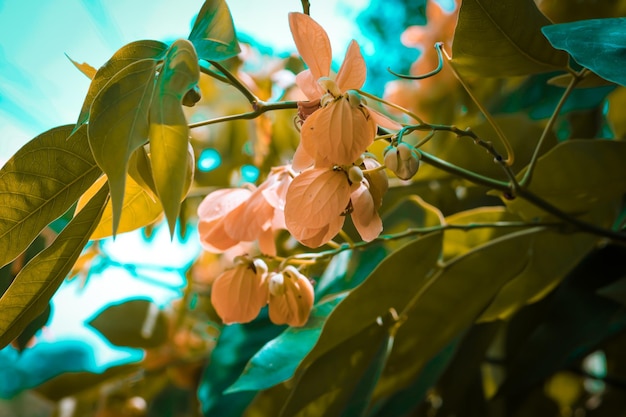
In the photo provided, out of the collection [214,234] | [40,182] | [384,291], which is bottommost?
[384,291]

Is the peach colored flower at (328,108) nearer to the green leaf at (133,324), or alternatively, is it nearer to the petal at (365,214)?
the petal at (365,214)

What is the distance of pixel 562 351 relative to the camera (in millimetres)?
654

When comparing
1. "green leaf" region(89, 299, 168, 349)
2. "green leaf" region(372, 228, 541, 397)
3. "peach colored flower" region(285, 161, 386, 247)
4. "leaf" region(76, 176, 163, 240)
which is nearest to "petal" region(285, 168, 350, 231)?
"peach colored flower" region(285, 161, 386, 247)

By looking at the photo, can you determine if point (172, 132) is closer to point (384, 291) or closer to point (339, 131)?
point (339, 131)

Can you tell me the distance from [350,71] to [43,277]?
8.2 inches

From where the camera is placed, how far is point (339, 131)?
0.34 metres

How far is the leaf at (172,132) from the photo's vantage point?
11.9 inches

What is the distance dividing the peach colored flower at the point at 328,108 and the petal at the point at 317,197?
0.04 ft

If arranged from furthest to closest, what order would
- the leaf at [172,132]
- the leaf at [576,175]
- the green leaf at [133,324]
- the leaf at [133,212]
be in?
the green leaf at [133,324], the leaf at [576,175], the leaf at [133,212], the leaf at [172,132]

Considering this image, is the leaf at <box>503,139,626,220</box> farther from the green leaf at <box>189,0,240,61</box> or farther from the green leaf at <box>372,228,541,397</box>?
the green leaf at <box>189,0,240,61</box>

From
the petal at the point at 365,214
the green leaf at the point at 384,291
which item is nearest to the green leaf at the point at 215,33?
the petal at the point at 365,214

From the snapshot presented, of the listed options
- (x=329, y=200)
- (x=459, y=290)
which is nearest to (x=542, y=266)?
(x=459, y=290)

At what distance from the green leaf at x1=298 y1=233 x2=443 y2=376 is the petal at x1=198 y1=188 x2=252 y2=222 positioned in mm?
105

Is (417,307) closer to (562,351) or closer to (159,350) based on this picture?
(562,351)
